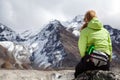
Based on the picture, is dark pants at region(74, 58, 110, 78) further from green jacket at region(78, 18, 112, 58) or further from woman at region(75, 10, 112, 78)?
green jacket at region(78, 18, 112, 58)

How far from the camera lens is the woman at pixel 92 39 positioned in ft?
41.3

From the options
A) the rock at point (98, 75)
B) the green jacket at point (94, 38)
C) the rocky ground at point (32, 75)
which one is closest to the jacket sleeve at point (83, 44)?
the green jacket at point (94, 38)

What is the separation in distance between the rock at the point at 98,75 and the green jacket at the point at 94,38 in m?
0.75

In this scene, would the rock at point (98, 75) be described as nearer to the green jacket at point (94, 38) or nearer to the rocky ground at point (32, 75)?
the green jacket at point (94, 38)

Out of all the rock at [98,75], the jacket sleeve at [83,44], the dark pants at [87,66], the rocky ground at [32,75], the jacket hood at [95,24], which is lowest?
the rocky ground at [32,75]

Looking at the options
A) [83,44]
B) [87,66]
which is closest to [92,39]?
[83,44]

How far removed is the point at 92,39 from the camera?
1283 centimetres

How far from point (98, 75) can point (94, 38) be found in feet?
4.30

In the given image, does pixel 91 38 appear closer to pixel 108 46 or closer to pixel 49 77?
pixel 108 46

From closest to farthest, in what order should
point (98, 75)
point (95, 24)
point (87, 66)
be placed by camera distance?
point (98, 75), point (87, 66), point (95, 24)

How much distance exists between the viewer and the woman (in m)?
12.6

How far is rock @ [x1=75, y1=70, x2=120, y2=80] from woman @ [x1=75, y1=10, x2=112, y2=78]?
0.39 meters

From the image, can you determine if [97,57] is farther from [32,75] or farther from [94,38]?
[32,75]

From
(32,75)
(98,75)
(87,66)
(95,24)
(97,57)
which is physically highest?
(95,24)
